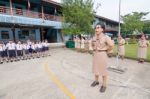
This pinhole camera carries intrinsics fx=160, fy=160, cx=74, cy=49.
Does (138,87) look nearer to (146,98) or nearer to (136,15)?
(146,98)

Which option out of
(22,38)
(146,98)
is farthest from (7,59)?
(22,38)

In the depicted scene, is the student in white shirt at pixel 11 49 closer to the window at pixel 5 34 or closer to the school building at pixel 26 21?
the school building at pixel 26 21

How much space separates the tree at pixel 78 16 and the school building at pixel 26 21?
207 centimetres

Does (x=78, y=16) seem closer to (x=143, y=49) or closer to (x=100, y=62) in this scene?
(x=143, y=49)

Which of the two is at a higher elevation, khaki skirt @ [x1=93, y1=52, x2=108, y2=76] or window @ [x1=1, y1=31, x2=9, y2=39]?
window @ [x1=1, y1=31, x2=9, y2=39]

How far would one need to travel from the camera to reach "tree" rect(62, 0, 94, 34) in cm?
2200

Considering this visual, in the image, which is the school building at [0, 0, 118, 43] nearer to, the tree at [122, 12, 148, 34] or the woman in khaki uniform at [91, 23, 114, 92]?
the woman in khaki uniform at [91, 23, 114, 92]

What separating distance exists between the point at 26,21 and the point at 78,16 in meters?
6.88

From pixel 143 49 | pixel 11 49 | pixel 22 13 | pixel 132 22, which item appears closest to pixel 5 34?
pixel 22 13

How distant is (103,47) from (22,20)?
15.7 m

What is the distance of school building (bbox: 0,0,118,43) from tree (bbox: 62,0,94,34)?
2.07m

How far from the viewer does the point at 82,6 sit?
2241 centimetres

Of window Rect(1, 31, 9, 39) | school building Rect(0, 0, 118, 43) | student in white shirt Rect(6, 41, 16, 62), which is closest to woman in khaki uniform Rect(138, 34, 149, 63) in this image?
student in white shirt Rect(6, 41, 16, 62)

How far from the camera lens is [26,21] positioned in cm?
1942
